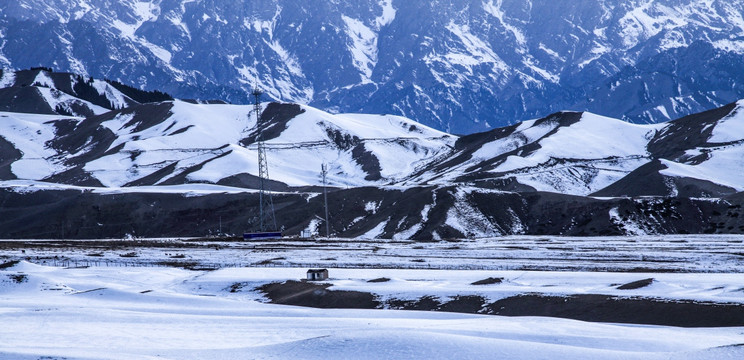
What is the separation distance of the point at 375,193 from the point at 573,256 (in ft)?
224

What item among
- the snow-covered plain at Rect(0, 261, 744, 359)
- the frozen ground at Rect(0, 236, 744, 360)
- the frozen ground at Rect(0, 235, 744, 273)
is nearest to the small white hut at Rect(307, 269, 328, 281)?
the frozen ground at Rect(0, 236, 744, 360)

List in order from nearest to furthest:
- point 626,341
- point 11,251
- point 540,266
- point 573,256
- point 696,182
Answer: point 626,341
point 540,266
point 573,256
point 11,251
point 696,182

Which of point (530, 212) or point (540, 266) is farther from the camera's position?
point (530, 212)

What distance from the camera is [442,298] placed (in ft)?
190

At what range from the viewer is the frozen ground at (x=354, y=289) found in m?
38.4

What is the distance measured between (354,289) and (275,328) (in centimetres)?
1454

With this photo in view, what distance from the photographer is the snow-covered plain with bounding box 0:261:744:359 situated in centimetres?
3750

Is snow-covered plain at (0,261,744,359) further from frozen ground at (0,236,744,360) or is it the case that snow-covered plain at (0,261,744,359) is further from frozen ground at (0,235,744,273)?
frozen ground at (0,235,744,273)

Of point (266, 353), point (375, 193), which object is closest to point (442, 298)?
point (266, 353)

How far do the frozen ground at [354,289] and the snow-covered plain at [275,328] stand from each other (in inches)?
4.9

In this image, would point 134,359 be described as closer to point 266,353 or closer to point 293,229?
point 266,353

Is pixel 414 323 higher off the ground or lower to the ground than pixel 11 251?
lower

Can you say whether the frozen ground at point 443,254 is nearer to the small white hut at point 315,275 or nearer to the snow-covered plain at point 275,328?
the snow-covered plain at point 275,328

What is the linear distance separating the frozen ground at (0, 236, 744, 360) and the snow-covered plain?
123 millimetres
